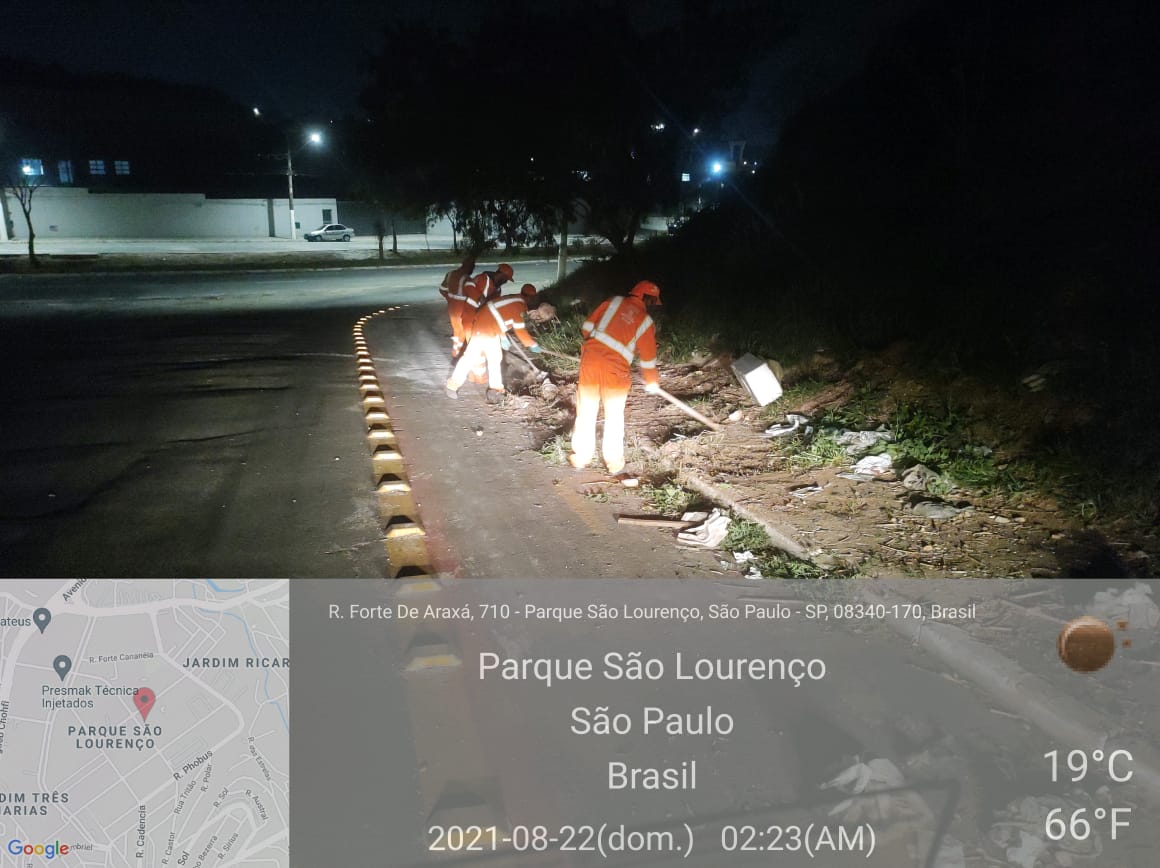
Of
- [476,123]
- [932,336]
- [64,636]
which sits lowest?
[64,636]

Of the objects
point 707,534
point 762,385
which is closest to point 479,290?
point 762,385

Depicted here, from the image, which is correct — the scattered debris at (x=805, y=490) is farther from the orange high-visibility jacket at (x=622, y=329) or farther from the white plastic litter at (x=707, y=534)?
the orange high-visibility jacket at (x=622, y=329)

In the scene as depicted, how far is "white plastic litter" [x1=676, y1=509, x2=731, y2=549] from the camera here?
5379 millimetres

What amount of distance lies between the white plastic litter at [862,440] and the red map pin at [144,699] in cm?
519

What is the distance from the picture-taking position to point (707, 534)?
5.43 m

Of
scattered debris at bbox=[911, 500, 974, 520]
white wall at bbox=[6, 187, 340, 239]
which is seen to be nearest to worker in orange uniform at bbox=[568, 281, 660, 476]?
scattered debris at bbox=[911, 500, 974, 520]

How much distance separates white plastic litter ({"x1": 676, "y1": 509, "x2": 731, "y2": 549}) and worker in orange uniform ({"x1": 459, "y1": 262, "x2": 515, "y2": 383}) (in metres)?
4.30

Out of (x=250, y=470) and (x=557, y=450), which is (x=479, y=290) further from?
→ (x=250, y=470)

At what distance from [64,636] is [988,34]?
46.4 feet

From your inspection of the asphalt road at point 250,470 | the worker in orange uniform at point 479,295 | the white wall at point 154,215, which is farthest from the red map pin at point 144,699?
the white wall at point 154,215

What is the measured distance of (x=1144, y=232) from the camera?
8.08 meters

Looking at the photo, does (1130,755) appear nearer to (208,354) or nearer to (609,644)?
(609,644)

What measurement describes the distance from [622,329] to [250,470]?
3.33 meters

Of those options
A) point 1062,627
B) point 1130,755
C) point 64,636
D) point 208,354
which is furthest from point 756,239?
point 64,636
